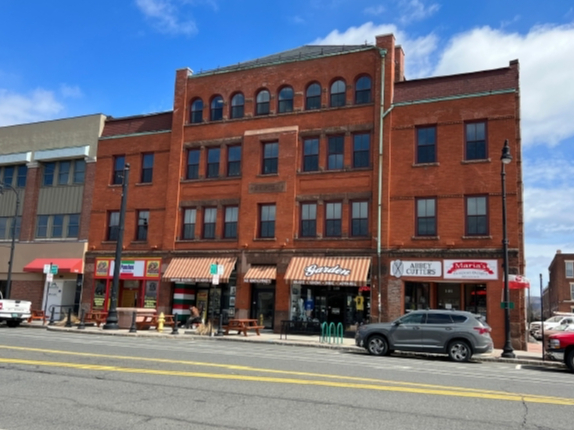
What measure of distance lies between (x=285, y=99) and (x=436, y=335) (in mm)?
16700

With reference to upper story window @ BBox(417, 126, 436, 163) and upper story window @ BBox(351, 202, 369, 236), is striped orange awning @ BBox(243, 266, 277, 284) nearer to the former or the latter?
upper story window @ BBox(351, 202, 369, 236)

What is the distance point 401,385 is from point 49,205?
31247mm

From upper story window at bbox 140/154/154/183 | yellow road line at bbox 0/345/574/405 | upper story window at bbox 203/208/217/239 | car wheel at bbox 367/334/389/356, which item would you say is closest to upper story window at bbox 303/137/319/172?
upper story window at bbox 203/208/217/239

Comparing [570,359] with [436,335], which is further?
[436,335]

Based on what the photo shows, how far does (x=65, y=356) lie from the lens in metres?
14.0

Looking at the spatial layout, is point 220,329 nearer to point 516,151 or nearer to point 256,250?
point 256,250

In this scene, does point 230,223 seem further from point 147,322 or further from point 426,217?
point 426,217

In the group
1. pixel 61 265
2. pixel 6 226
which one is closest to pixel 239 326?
pixel 61 265

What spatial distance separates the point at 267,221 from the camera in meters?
29.6

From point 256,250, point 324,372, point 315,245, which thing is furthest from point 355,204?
point 324,372

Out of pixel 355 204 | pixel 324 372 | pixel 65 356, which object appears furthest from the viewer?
pixel 355 204

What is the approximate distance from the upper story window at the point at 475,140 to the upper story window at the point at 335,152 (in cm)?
617

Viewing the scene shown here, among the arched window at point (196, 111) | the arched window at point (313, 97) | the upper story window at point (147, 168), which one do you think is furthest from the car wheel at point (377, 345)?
the upper story window at point (147, 168)

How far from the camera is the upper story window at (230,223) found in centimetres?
3043
